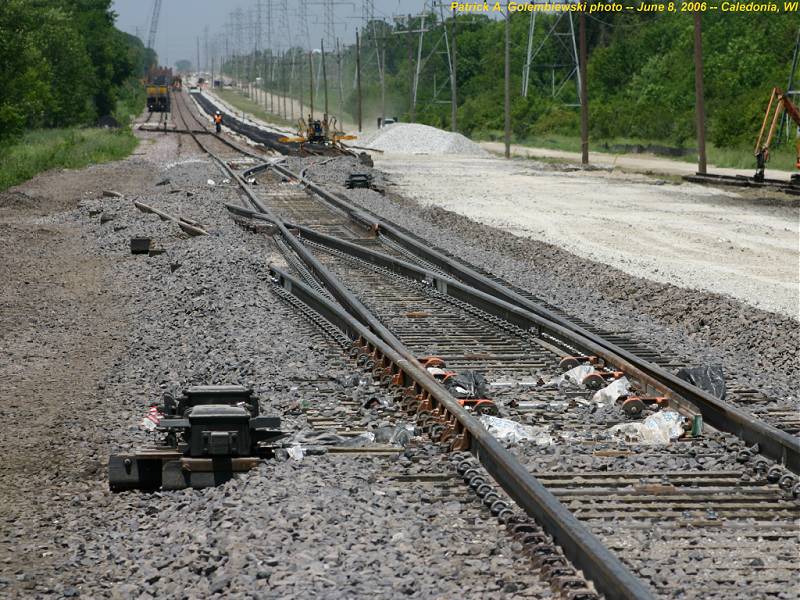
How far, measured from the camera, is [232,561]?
5.64m

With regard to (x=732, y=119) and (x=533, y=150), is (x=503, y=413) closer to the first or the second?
(x=732, y=119)

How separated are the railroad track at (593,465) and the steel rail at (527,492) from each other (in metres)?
0.01

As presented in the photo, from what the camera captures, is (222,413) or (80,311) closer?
(222,413)

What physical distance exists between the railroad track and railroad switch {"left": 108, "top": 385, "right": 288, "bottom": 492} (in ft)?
3.52

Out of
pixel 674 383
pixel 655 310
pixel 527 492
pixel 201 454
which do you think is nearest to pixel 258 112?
pixel 655 310

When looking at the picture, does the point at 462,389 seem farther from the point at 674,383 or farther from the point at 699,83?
the point at 699,83

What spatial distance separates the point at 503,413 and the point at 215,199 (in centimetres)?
1963

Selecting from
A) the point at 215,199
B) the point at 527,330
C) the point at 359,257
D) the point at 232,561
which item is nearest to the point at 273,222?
→ the point at 359,257

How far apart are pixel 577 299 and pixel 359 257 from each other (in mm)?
4235

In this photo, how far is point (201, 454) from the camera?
23.4 feet

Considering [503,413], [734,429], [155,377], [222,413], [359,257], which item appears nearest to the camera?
[222,413]

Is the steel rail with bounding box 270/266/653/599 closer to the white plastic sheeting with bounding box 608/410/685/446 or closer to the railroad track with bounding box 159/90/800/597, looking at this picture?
the railroad track with bounding box 159/90/800/597

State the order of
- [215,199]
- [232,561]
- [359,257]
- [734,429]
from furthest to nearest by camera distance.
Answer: [215,199] → [359,257] → [734,429] → [232,561]

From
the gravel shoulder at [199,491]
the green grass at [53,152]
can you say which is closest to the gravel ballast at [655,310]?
the gravel shoulder at [199,491]
